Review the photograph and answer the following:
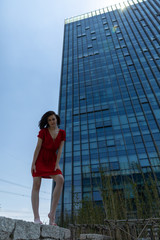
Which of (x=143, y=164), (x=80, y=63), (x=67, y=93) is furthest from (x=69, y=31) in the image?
(x=143, y=164)

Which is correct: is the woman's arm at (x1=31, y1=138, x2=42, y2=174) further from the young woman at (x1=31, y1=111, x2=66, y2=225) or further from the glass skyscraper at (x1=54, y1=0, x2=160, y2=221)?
the glass skyscraper at (x1=54, y1=0, x2=160, y2=221)

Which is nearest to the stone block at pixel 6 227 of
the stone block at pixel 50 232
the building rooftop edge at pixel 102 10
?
the stone block at pixel 50 232

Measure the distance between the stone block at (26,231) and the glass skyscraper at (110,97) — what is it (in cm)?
1409

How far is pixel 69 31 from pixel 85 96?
87.5 feet

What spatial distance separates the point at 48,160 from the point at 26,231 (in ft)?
3.06

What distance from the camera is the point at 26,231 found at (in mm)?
1339

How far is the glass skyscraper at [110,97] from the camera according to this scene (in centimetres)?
2270

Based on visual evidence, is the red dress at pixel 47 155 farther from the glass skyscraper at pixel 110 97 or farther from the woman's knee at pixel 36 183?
the glass skyscraper at pixel 110 97

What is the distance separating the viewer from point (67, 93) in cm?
3441

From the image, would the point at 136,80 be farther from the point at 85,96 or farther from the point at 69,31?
the point at 69,31

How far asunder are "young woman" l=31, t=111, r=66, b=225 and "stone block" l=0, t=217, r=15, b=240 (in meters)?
0.78

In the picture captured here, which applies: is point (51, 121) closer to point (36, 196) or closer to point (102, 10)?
point (36, 196)

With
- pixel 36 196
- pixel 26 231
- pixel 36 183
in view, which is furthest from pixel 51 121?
pixel 26 231

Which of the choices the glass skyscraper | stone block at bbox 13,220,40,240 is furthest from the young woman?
the glass skyscraper
